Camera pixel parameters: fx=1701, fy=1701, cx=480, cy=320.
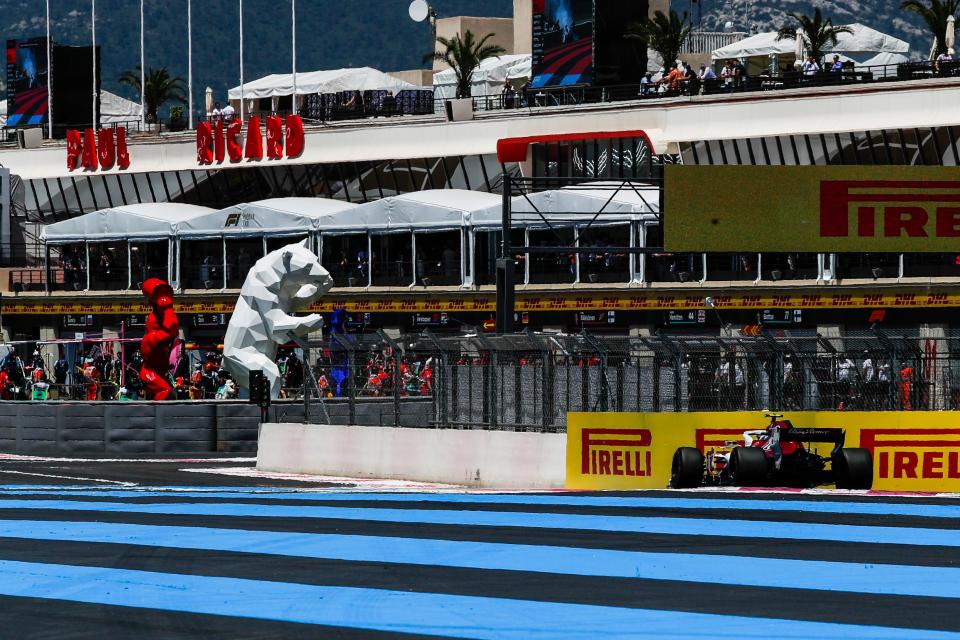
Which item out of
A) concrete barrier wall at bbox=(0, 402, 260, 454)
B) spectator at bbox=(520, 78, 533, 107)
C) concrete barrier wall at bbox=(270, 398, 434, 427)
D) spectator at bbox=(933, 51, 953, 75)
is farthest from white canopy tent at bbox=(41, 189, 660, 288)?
concrete barrier wall at bbox=(270, 398, 434, 427)

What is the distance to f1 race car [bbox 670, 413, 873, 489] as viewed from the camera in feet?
62.1

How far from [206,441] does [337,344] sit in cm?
666

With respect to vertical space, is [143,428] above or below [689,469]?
below

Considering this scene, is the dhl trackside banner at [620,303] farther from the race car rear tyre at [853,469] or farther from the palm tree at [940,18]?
the race car rear tyre at [853,469]

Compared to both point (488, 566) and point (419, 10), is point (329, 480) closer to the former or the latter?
point (488, 566)

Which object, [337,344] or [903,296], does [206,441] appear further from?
[903,296]

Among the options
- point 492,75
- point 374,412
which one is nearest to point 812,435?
point 374,412

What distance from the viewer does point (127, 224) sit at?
2351 inches

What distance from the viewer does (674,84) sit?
54.4 meters

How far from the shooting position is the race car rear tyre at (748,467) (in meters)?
18.8

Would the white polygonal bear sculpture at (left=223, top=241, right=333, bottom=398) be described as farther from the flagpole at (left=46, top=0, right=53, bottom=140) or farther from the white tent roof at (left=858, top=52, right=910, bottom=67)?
the flagpole at (left=46, top=0, right=53, bottom=140)

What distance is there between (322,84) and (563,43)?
1263cm

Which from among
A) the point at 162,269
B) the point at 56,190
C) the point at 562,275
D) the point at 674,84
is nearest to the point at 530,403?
the point at 562,275

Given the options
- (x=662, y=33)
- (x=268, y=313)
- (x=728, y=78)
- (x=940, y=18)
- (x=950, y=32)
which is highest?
(x=662, y=33)
